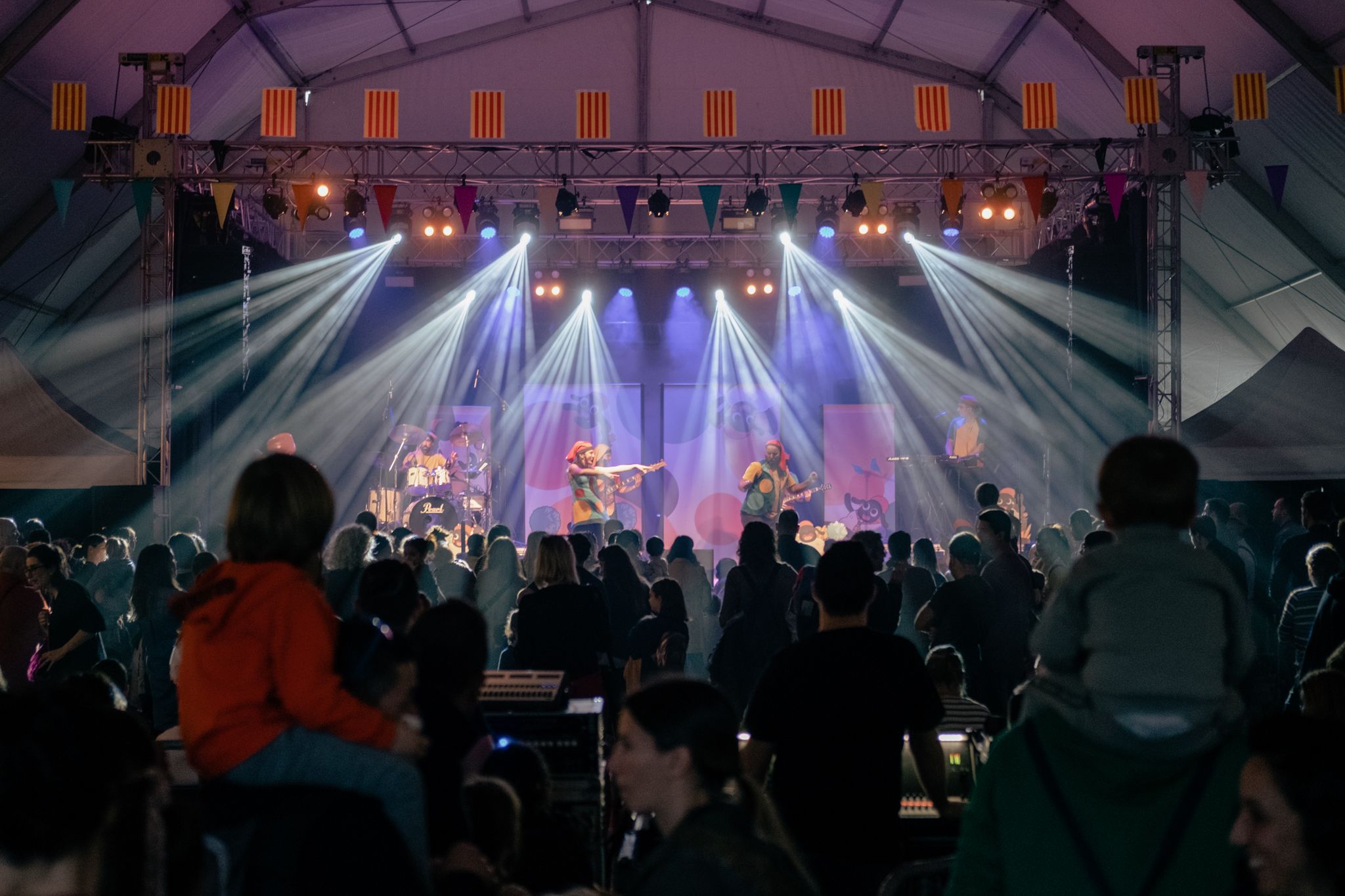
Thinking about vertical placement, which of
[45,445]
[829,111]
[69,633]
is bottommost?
[69,633]

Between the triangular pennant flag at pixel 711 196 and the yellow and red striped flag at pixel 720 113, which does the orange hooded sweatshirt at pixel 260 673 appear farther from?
the triangular pennant flag at pixel 711 196

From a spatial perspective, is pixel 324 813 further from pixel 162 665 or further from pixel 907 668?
pixel 162 665

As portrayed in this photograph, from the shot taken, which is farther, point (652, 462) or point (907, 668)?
point (652, 462)

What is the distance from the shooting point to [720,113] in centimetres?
1156

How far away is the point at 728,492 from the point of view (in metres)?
16.6

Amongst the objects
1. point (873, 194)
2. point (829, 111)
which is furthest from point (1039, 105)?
point (829, 111)

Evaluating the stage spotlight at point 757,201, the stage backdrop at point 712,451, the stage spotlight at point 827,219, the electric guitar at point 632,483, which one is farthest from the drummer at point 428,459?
the stage spotlight at point 757,201

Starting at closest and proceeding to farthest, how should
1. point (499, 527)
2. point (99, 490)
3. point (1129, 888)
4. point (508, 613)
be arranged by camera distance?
point (1129, 888), point (508, 613), point (499, 527), point (99, 490)

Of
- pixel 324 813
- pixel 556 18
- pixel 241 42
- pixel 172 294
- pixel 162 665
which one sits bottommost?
pixel 162 665

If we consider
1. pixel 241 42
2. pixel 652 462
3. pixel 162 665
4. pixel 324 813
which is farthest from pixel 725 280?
pixel 324 813

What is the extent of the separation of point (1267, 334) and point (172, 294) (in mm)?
13263

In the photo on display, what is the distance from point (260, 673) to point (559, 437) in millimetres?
14654

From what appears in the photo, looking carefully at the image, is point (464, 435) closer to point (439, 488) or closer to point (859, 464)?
point (439, 488)

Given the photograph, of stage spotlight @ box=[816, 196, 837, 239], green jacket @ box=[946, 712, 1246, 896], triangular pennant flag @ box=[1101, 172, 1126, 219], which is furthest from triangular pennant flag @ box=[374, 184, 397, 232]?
green jacket @ box=[946, 712, 1246, 896]
